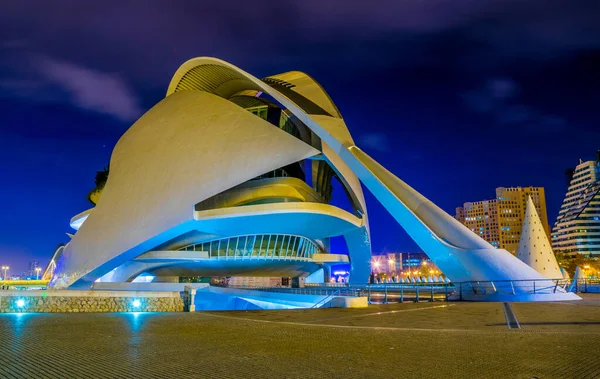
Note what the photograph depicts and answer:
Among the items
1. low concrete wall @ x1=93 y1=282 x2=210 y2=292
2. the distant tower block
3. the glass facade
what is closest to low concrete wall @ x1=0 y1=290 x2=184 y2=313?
low concrete wall @ x1=93 y1=282 x2=210 y2=292

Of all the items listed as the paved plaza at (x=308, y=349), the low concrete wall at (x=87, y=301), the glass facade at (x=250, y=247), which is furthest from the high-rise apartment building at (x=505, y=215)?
the paved plaza at (x=308, y=349)

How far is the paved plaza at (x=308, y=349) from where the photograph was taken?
491 cm

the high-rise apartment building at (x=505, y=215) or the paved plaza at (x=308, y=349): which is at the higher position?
the high-rise apartment building at (x=505, y=215)

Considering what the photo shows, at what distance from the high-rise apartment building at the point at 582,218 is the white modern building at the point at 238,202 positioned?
81.8 metres

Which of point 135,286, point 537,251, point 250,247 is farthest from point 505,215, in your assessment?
point 135,286

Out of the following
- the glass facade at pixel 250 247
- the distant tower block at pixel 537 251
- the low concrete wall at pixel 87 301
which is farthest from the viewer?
the glass facade at pixel 250 247

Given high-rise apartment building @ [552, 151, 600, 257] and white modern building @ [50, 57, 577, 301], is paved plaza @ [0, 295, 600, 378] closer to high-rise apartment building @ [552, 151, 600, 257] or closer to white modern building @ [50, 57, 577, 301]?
white modern building @ [50, 57, 577, 301]

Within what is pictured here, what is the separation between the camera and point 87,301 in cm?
1490

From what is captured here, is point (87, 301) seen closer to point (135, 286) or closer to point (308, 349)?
point (308, 349)

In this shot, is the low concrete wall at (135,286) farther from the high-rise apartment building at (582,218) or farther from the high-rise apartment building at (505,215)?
the high-rise apartment building at (505,215)

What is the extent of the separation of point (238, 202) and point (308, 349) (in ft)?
82.4

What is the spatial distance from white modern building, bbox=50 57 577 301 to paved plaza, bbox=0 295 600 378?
707 cm

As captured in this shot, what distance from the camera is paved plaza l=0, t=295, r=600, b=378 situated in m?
4.91

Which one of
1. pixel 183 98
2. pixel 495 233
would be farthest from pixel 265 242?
pixel 495 233
